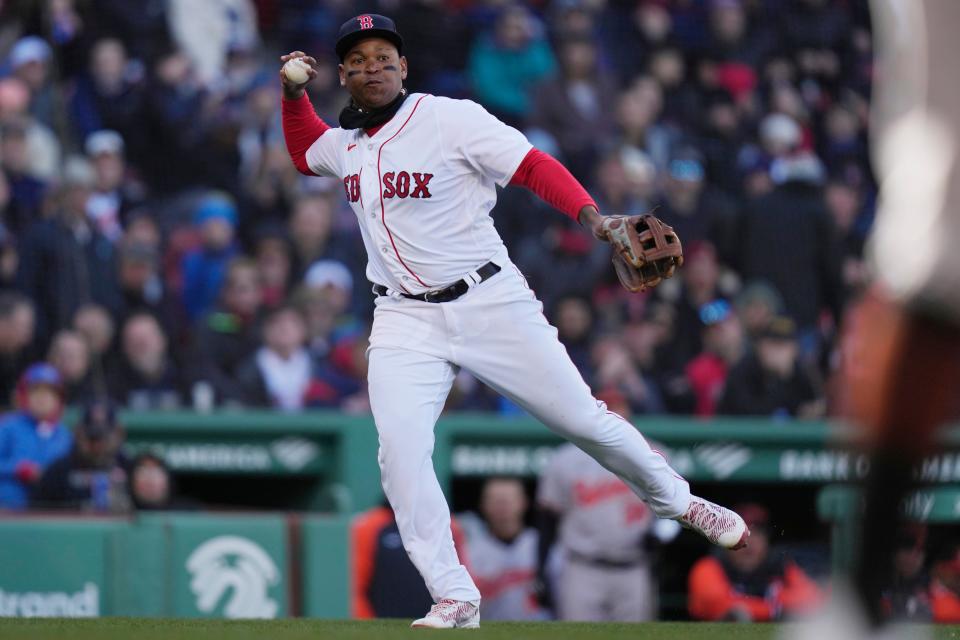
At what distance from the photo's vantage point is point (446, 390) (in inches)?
215

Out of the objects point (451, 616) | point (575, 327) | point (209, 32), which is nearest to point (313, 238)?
point (575, 327)

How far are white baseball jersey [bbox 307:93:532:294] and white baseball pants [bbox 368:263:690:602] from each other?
109mm

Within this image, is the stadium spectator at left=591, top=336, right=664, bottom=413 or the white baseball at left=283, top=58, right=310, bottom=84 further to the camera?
the stadium spectator at left=591, top=336, right=664, bottom=413

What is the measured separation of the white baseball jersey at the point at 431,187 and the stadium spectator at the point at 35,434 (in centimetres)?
359

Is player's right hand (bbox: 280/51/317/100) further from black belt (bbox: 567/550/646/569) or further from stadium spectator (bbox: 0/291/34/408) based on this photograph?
black belt (bbox: 567/550/646/569)

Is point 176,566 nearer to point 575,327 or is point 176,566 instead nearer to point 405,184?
point 575,327

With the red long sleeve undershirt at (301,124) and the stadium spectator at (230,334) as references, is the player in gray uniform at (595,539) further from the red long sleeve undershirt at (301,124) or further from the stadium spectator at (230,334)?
the red long sleeve undershirt at (301,124)

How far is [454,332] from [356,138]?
0.79 meters

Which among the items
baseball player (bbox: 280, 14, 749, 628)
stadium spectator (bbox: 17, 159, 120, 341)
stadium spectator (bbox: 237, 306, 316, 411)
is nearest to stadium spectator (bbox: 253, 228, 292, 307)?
stadium spectator (bbox: 237, 306, 316, 411)

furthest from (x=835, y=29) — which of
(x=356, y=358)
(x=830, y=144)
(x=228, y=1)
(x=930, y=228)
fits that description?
(x=930, y=228)

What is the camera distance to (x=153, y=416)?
29.1 ft

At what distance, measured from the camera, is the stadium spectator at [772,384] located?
10.1 metres

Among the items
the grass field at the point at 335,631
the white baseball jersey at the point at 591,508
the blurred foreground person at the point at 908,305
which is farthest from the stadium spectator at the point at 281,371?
the blurred foreground person at the point at 908,305

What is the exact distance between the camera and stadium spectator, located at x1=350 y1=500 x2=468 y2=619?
28.2 ft
